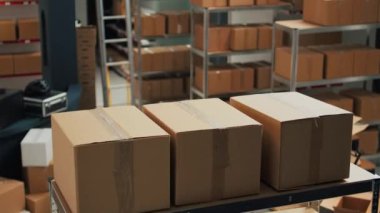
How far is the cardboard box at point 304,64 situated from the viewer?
16.3ft

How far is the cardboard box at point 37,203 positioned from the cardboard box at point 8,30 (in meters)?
2.88

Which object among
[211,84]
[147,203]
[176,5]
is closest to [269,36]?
[211,84]

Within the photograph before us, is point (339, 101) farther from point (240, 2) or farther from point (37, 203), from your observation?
point (37, 203)

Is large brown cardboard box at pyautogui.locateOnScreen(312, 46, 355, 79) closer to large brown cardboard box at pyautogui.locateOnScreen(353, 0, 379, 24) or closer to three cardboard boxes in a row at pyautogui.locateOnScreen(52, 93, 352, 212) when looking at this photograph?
large brown cardboard box at pyautogui.locateOnScreen(353, 0, 379, 24)

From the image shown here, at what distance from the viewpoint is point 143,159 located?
2053 millimetres

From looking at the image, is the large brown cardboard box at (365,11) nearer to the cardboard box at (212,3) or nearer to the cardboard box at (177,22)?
the cardboard box at (212,3)

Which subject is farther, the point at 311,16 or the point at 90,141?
the point at 311,16

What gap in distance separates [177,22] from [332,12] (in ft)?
7.13

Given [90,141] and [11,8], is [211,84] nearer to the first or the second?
[11,8]

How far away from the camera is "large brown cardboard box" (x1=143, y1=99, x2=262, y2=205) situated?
2.12 meters

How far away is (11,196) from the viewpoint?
4191 mm

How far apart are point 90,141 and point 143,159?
0.66ft

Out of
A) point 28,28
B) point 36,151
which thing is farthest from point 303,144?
point 28,28

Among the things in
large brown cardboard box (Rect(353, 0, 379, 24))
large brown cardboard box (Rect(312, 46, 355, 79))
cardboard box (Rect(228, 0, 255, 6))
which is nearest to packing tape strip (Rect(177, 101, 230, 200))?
large brown cardboard box (Rect(312, 46, 355, 79))
